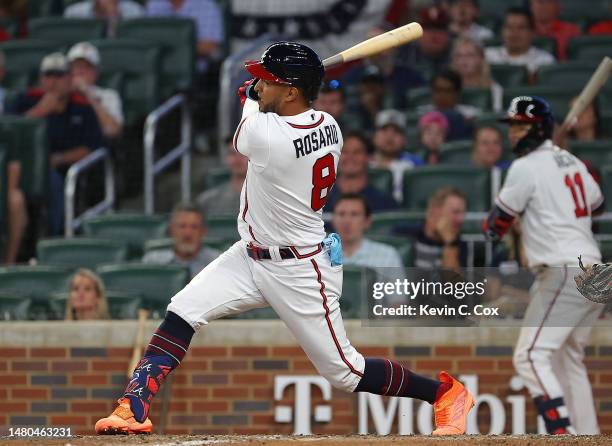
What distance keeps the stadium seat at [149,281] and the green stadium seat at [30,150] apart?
5.52 feet

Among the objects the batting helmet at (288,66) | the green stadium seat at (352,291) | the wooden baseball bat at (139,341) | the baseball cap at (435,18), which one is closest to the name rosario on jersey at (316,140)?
the batting helmet at (288,66)

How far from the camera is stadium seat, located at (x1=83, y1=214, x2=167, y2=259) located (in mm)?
9188

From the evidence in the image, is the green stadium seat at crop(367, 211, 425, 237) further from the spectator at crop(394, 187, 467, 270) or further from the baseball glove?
the baseball glove

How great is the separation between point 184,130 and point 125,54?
78 centimetres

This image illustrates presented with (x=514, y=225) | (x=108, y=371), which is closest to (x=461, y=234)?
(x=514, y=225)

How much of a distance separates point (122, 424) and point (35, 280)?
321 centimetres

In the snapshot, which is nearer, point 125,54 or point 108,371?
point 108,371

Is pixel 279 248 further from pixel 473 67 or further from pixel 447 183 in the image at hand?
pixel 473 67

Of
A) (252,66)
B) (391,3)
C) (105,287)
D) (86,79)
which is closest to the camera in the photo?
(252,66)

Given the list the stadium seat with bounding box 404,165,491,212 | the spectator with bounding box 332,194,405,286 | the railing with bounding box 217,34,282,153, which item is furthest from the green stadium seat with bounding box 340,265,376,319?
the railing with bounding box 217,34,282,153

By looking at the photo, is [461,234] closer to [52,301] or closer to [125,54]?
[52,301]

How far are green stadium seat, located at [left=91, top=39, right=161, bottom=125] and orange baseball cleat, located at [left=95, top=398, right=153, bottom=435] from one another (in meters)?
5.53

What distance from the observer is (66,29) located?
11.8 metres

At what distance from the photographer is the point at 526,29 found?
1069cm
